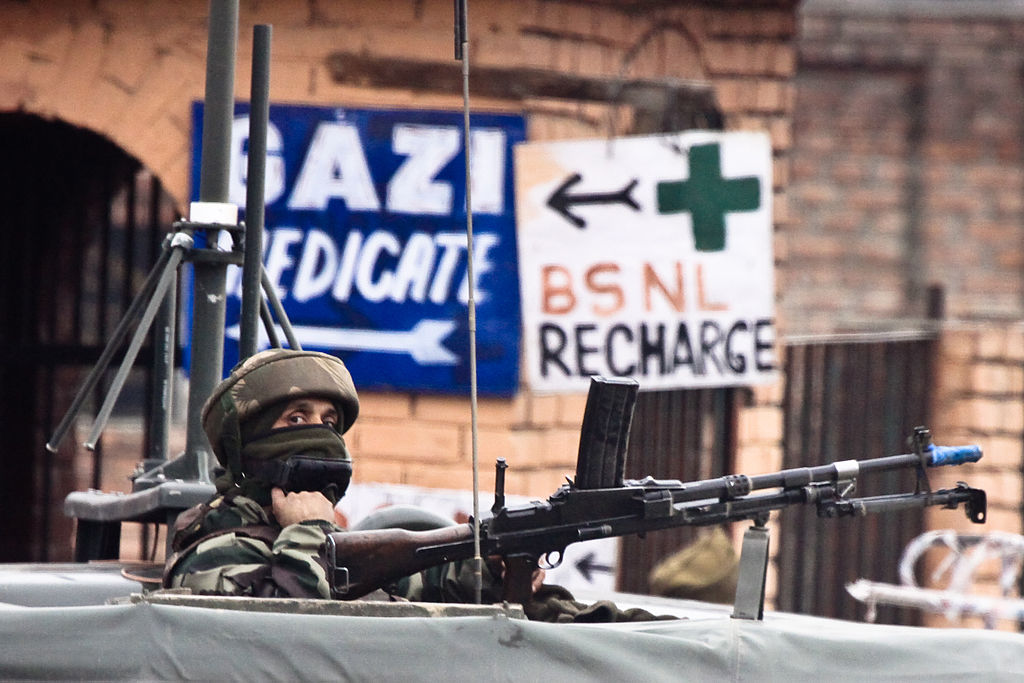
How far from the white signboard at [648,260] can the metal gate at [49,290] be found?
206 centimetres

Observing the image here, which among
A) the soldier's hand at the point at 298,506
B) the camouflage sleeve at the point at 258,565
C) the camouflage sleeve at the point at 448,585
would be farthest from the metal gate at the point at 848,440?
the camouflage sleeve at the point at 258,565

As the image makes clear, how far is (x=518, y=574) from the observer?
309cm

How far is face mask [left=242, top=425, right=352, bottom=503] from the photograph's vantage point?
308 centimetres

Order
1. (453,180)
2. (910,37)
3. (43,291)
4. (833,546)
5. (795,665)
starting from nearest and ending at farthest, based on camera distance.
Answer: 1. (795,665)
2. (453,180)
3. (43,291)
4. (833,546)
5. (910,37)

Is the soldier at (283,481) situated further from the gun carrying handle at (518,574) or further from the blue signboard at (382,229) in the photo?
the blue signboard at (382,229)

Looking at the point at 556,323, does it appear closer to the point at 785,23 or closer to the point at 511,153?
the point at 511,153

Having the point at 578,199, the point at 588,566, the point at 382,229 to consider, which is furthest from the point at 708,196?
the point at 588,566

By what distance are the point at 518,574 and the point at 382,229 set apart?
3038 millimetres

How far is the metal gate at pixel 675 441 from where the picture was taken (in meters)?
6.73

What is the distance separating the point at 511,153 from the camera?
595 centimetres

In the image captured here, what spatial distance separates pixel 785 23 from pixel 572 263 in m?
1.52

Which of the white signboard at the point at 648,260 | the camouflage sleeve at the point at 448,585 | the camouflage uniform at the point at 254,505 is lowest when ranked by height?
the camouflage sleeve at the point at 448,585

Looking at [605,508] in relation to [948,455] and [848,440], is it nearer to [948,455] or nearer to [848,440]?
[948,455]

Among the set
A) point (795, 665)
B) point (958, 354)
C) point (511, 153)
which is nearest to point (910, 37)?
point (958, 354)
